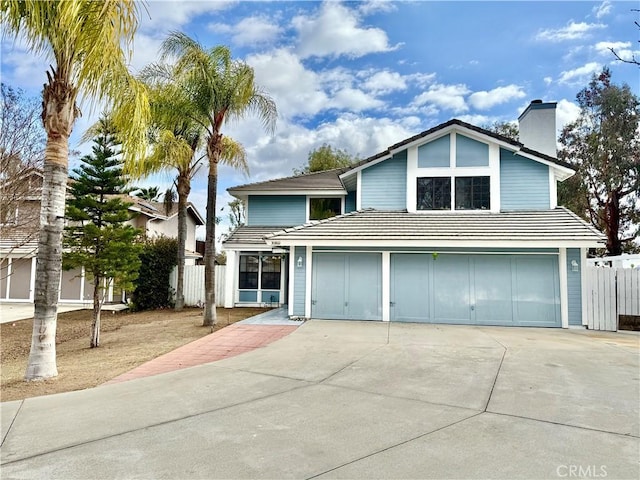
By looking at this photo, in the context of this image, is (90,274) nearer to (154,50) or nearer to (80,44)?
(80,44)

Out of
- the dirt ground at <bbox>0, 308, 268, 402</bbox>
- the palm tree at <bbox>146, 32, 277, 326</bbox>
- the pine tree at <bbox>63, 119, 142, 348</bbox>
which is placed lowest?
the dirt ground at <bbox>0, 308, 268, 402</bbox>

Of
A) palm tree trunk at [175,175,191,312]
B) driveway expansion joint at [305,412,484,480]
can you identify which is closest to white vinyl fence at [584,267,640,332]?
driveway expansion joint at [305,412,484,480]

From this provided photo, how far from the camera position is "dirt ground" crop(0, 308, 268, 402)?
6137mm

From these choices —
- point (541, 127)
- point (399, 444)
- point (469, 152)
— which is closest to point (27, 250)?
point (469, 152)

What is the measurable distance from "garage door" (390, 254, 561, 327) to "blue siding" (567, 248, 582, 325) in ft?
1.11

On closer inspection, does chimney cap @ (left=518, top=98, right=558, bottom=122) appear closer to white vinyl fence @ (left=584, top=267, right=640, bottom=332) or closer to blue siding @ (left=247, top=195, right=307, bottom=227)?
white vinyl fence @ (left=584, top=267, right=640, bottom=332)

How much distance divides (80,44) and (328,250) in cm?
817

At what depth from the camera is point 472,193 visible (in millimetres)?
12984

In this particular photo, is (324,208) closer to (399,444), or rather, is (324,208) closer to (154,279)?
(154,279)

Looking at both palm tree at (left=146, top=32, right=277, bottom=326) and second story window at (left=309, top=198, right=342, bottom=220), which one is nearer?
palm tree at (left=146, top=32, right=277, bottom=326)

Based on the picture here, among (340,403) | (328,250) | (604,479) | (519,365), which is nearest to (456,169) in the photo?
(328,250)

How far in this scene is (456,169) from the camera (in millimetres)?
12977

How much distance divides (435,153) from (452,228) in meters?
3.05

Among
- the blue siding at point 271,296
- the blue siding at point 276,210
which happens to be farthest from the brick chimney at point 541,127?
the blue siding at point 271,296
